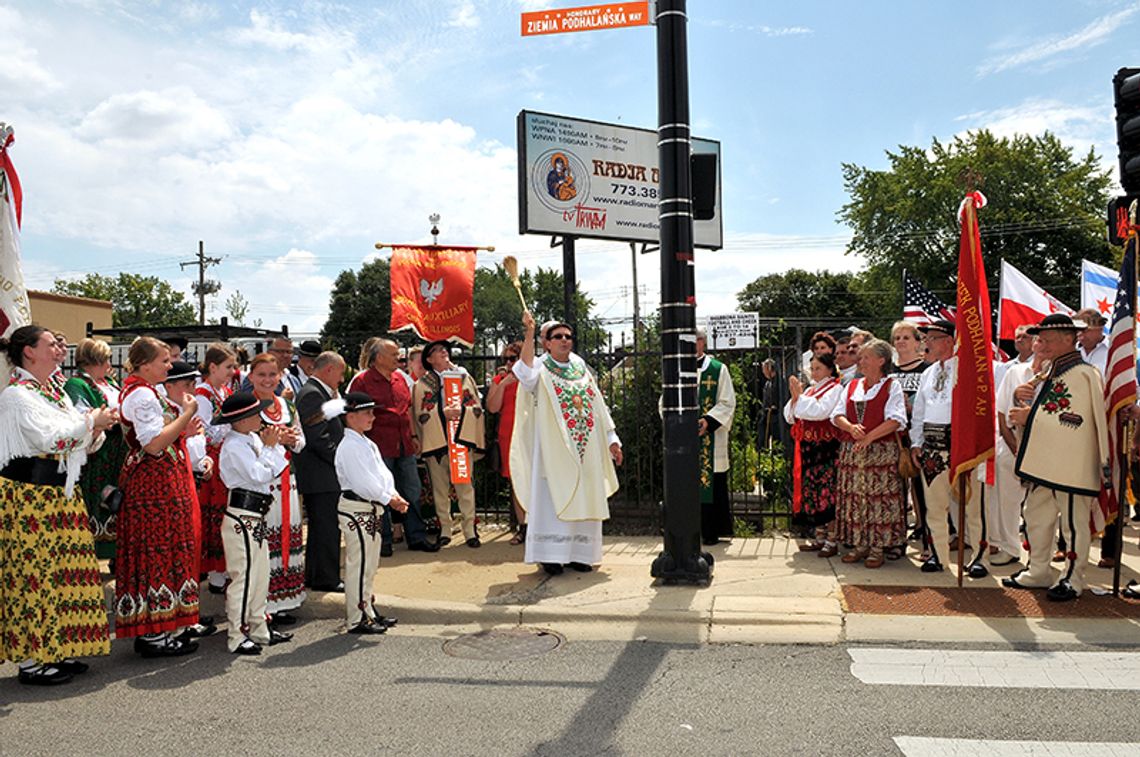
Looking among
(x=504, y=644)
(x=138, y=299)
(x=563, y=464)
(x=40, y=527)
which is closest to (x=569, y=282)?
(x=563, y=464)

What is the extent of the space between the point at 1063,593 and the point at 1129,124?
3.45 m

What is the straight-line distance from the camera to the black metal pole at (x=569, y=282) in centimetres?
948

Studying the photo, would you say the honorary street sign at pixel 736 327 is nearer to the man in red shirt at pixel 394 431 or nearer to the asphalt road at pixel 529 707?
the man in red shirt at pixel 394 431

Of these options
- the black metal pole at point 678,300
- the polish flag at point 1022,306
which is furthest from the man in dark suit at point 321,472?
the polish flag at point 1022,306

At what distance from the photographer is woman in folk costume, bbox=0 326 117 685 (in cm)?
468

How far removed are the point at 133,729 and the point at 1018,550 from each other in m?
6.47

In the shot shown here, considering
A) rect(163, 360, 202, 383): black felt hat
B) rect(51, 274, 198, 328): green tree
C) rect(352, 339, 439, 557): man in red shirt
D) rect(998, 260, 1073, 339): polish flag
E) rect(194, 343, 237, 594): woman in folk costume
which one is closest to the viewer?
rect(163, 360, 202, 383): black felt hat

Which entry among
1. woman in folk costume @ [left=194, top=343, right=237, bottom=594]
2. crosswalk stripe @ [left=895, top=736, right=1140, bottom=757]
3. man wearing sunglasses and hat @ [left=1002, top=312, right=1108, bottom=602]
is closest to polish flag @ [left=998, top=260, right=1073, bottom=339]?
man wearing sunglasses and hat @ [left=1002, top=312, right=1108, bottom=602]

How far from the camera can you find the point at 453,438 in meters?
8.30

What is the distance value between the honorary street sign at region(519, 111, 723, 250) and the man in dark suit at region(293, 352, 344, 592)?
430cm

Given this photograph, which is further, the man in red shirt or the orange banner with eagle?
the orange banner with eagle

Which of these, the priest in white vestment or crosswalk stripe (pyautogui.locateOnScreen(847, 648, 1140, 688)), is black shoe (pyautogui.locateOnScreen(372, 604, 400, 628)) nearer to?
the priest in white vestment

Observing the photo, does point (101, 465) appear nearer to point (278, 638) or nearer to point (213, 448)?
point (213, 448)

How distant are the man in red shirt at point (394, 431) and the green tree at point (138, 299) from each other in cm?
5711
